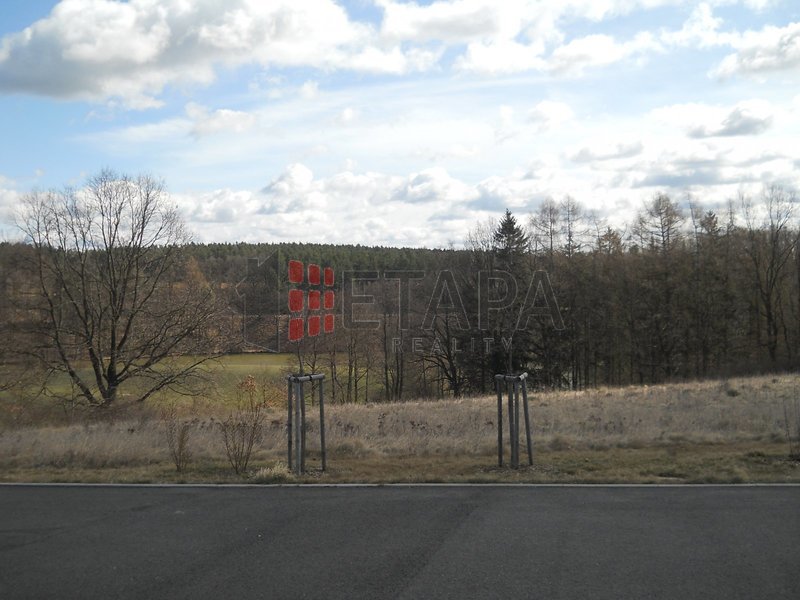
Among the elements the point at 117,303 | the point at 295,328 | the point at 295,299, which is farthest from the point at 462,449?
the point at 117,303

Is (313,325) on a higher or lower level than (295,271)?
lower

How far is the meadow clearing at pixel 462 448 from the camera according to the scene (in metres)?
11.0

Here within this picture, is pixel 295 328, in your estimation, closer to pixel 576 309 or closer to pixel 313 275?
pixel 313 275

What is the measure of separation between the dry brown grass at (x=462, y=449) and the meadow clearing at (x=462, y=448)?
0.08 feet

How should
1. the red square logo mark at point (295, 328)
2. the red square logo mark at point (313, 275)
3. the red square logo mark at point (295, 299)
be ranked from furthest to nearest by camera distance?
the red square logo mark at point (313, 275), the red square logo mark at point (295, 299), the red square logo mark at point (295, 328)

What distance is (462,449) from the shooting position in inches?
543

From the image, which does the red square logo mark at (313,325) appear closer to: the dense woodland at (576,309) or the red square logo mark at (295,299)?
the dense woodland at (576,309)

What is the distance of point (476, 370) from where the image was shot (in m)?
49.5

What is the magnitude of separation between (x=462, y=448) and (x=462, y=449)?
0.05m
